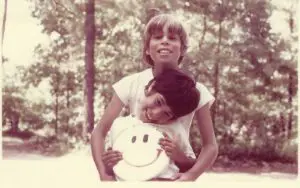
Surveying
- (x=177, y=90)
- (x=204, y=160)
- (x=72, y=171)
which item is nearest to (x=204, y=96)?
(x=177, y=90)

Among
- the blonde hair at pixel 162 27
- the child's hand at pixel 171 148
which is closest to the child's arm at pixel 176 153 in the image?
the child's hand at pixel 171 148

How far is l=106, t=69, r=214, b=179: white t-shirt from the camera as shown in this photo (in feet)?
5.17

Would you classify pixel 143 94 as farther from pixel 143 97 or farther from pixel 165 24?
pixel 165 24

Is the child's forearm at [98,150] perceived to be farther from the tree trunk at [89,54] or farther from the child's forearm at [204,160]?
the child's forearm at [204,160]

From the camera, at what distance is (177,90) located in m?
1.54

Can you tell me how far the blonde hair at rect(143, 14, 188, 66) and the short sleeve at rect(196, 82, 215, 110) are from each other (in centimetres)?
11

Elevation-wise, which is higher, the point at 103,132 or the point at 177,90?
the point at 177,90

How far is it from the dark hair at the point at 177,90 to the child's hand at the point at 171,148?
0.27ft

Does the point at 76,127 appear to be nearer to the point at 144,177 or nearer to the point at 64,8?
the point at 144,177

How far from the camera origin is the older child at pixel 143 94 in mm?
1578

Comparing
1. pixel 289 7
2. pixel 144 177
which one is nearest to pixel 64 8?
pixel 144 177

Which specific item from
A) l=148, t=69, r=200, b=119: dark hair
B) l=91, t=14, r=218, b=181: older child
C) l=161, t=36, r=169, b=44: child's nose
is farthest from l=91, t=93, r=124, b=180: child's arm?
l=161, t=36, r=169, b=44: child's nose

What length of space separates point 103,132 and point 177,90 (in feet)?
0.96

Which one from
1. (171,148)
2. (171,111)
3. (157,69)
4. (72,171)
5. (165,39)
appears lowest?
(72,171)
